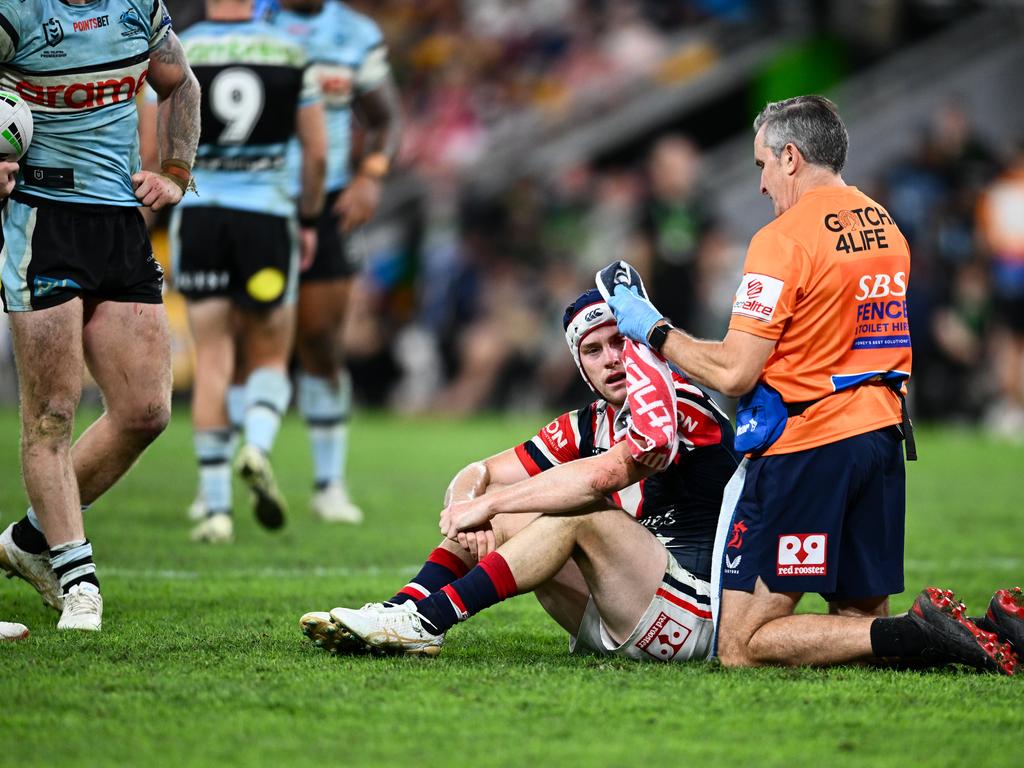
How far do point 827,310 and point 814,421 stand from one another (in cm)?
37

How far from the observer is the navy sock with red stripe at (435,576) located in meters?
5.00

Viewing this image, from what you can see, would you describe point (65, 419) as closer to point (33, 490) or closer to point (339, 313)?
point (33, 490)

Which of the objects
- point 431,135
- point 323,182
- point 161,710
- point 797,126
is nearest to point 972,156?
point 431,135

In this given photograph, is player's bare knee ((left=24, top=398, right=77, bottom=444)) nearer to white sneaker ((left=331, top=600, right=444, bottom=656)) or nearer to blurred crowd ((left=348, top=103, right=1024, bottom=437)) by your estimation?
white sneaker ((left=331, top=600, right=444, bottom=656))

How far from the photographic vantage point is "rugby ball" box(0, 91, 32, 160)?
523 centimetres

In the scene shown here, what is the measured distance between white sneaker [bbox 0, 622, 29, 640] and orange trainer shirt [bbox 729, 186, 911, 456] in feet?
8.71

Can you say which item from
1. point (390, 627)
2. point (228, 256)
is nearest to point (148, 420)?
point (390, 627)

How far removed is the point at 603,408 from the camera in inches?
208

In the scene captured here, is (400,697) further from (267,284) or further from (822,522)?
(267,284)

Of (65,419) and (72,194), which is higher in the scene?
(72,194)

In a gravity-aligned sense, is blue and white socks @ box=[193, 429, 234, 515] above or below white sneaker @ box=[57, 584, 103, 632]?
below

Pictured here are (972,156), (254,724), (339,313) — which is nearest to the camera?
(254,724)

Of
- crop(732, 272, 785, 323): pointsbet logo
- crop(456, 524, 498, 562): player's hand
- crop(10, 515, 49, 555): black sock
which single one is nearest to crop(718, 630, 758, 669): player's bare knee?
crop(456, 524, 498, 562): player's hand

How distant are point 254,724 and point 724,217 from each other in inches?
669
